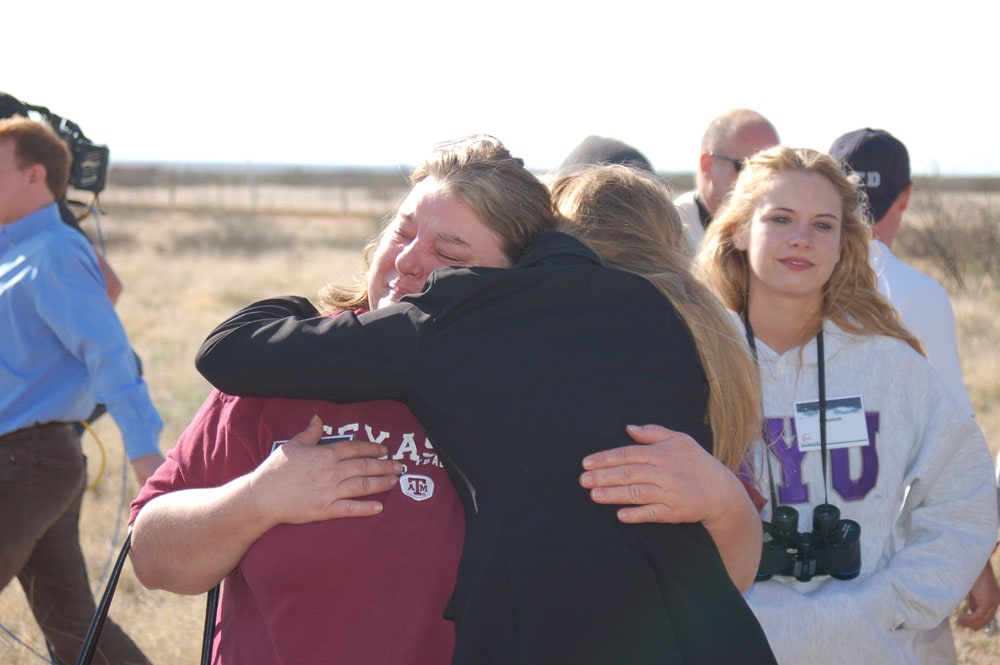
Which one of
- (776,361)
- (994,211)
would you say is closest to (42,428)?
(776,361)

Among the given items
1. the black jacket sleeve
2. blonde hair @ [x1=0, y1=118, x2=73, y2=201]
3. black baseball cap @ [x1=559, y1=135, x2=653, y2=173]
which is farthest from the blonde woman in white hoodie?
blonde hair @ [x1=0, y1=118, x2=73, y2=201]

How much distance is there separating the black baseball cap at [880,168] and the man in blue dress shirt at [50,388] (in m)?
2.90

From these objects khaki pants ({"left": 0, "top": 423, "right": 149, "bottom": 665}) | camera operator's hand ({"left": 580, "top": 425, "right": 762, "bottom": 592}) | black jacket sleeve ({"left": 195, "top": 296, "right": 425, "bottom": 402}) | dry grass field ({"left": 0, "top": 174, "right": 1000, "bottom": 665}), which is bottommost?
dry grass field ({"left": 0, "top": 174, "right": 1000, "bottom": 665})

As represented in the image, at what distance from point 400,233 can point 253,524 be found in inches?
26.5

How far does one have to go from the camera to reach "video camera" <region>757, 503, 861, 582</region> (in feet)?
8.70

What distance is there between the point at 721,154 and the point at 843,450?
250 cm

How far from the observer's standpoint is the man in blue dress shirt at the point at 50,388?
3623 mm

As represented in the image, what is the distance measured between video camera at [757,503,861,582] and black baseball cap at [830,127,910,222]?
1.89 meters

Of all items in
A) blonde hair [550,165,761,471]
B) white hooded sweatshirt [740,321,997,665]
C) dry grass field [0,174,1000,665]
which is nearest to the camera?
blonde hair [550,165,761,471]

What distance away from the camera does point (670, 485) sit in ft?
5.51

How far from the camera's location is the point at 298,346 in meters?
1.75

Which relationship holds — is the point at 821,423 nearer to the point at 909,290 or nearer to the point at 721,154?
the point at 909,290

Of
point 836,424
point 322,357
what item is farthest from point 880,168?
point 322,357

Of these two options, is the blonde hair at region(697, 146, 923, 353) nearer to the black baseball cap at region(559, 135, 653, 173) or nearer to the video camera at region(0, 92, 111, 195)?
the black baseball cap at region(559, 135, 653, 173)
